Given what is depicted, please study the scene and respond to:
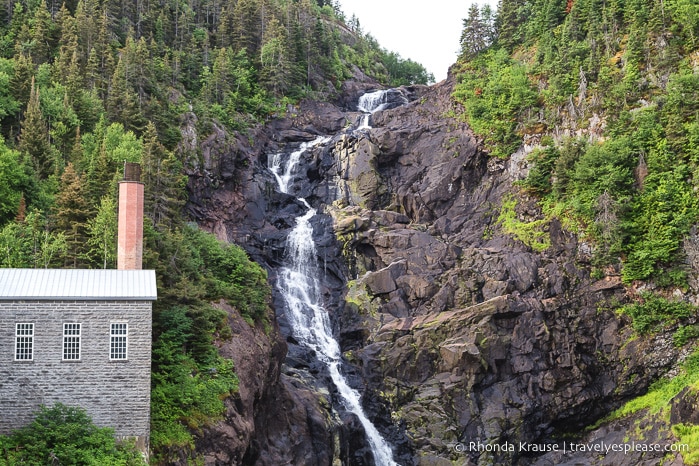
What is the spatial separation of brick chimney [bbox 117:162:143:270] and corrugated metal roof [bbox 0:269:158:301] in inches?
53.1

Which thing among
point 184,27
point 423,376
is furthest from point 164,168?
point 184,27

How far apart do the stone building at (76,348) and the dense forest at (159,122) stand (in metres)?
2.11

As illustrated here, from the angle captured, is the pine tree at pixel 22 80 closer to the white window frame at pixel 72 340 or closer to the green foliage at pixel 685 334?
the white window frame at pixel 72 340

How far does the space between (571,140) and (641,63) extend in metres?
8.46

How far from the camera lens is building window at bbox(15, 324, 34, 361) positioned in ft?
109

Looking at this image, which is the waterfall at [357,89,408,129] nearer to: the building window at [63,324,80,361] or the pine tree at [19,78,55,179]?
the pine tree at [19,78,55,179]

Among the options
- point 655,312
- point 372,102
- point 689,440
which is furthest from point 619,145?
point 372,102

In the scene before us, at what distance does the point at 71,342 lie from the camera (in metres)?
33.9

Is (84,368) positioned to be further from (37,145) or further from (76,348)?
(37,145)

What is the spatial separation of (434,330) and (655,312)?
48.4ft

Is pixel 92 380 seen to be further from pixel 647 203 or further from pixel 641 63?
pixel 641 63

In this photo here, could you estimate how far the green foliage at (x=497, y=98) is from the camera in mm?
65875

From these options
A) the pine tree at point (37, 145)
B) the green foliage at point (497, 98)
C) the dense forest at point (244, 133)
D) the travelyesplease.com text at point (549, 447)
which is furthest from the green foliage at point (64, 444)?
the green foliage at point (497, 98)

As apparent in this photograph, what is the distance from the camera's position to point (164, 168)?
51.2 m
